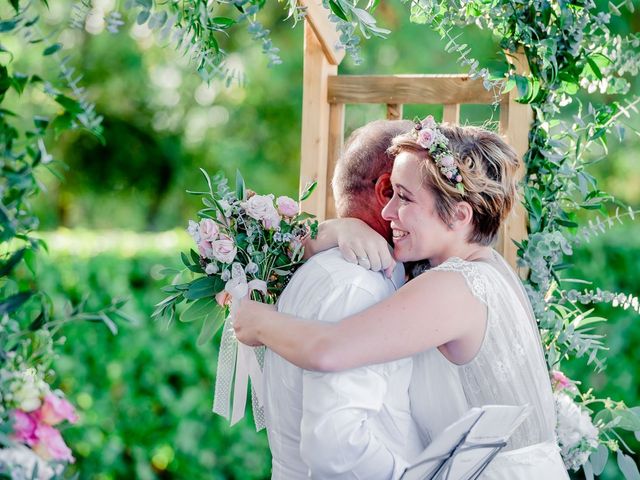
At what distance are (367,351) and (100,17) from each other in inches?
33.1

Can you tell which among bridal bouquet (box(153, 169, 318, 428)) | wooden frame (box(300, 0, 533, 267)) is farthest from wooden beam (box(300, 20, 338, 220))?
bridal bouquet (box(153, 169, 318, 428))

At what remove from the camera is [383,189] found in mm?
2199

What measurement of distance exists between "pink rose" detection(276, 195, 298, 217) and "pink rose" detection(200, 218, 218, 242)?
177 mm

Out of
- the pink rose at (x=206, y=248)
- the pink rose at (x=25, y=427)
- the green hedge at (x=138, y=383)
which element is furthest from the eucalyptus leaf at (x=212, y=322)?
the green hedge at (x=138, y=383)

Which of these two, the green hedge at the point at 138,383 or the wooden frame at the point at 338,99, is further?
the green hedge at the point at 138,383

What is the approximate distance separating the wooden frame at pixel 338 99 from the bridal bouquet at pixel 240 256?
682 mm

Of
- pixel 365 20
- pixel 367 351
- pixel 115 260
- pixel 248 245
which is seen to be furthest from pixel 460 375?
pixel 115 260

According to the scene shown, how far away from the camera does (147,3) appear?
153 centimetres

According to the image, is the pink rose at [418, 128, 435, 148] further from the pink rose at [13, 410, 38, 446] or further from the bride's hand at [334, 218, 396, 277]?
the pink rose at [13, 410, 38, 446]

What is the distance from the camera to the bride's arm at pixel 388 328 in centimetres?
185

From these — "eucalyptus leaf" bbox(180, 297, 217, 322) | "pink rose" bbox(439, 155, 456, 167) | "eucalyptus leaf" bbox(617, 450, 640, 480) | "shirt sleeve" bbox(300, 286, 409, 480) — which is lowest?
"eucalyptus leaf" bbox(617, 450, 640, 480)

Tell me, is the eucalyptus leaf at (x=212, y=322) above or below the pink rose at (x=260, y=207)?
below

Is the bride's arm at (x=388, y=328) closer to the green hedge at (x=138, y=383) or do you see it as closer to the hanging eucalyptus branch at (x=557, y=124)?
the hanging eucalyptus branch at (x=557, y=124)

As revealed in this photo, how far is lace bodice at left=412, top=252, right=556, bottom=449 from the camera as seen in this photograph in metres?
2.03
